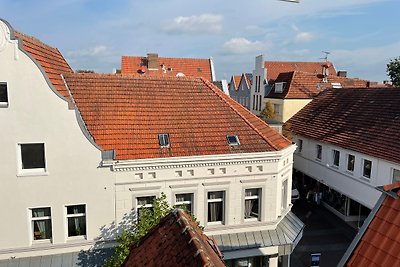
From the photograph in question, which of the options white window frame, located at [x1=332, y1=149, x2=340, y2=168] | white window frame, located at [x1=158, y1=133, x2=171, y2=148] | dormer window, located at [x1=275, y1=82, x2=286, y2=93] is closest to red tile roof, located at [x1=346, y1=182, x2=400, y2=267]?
white window frame, located at [x1=158, y1=133, x2=171, y2=148]

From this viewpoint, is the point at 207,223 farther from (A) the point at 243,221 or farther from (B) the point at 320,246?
(B) the point at 320,246

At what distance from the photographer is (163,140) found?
16141mm

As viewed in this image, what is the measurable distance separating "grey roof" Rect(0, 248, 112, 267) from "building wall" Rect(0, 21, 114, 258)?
274 millimetres

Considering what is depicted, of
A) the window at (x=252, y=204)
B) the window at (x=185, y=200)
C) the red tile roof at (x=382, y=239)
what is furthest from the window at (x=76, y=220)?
the red tile roof at (x=382, y=239)

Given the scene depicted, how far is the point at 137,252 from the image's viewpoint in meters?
8.88

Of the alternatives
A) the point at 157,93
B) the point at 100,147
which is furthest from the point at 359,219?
the point at 100,147

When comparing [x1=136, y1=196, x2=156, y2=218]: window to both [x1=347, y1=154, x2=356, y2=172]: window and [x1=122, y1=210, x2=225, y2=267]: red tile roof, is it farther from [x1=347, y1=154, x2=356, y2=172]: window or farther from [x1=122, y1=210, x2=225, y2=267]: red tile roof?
[x1=347, y1=154, x2=356, y2=172]: window

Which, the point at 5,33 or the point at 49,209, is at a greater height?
the point at 5,33

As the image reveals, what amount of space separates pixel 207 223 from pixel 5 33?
1155cm

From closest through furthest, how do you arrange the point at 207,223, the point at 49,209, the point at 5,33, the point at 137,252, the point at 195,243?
the point at 195,243 → the point at 137,252 → the point at 5,33 → the point at 49,209 → the point at 207,223

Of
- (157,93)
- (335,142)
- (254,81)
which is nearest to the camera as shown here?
(157,93)

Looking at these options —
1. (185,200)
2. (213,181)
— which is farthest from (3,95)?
(213,181)

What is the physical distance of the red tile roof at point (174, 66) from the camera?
148ft

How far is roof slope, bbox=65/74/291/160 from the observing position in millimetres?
15891
